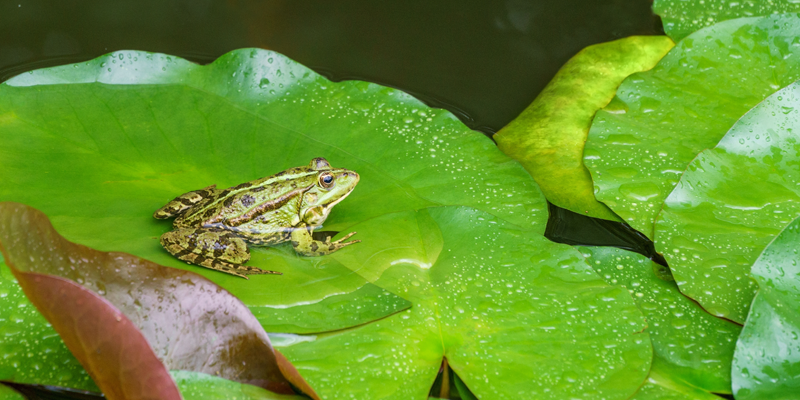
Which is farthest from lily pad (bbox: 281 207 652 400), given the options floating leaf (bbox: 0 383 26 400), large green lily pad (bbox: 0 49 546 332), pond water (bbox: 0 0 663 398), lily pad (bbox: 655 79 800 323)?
pond water (bbox: 0 0 663 398)

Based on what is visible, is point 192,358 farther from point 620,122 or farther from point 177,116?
point 620,122

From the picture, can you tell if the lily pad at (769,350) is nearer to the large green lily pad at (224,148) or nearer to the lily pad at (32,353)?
the large green lily pad at (224,148)

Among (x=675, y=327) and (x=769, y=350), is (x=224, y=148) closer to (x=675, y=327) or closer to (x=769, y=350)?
(x=675, y=327)

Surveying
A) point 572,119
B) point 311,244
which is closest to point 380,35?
point 572,119

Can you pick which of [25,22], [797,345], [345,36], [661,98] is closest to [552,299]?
[797,345]

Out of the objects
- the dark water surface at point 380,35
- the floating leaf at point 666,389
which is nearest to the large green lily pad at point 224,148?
the dark water surface at point 380,35

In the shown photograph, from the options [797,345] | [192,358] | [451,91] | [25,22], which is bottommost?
[797,345]

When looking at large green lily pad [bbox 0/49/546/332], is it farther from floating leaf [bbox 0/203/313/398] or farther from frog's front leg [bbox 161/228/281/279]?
floating leaf [bbox 0/203/313/398]
